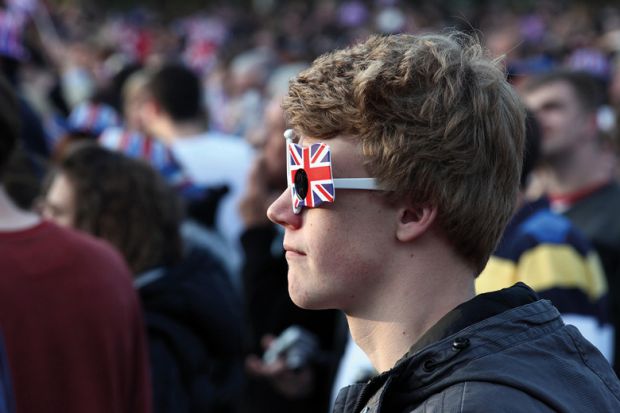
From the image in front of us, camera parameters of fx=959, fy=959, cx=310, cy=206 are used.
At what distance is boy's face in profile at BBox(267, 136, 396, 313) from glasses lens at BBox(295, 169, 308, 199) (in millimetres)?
48

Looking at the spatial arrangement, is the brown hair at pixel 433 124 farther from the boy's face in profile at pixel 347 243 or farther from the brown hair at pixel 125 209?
the brown hair at pixel 125 209

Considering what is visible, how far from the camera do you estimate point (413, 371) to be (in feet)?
A: 5.82

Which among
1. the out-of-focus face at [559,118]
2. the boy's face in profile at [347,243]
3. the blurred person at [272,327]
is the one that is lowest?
the blurred person at [272,327]

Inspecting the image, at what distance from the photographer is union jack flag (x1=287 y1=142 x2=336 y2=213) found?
194 cm

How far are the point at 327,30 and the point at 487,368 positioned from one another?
74.2 feet

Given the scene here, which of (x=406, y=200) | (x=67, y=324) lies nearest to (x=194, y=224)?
(x=67, y=324)

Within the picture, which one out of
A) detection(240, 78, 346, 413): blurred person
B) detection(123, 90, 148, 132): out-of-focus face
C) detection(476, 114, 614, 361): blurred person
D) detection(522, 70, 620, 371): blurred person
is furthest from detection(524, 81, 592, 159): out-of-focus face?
detection(123, 90, 148, 132): out-of-focus face

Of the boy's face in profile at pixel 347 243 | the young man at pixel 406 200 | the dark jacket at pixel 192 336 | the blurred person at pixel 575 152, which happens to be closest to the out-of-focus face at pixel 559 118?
the blurred person at pixel 575 152

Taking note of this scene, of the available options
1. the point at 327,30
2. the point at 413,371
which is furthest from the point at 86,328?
the point at 327,30

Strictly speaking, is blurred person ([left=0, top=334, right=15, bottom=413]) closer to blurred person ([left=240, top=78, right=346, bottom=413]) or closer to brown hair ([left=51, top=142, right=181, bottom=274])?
brown hair ([left=51, top=142, right=181, bottom=274])

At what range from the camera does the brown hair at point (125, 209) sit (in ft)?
12.0

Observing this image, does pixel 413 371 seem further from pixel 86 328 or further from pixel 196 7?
pixel 196 7

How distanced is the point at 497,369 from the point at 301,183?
1.89 ft

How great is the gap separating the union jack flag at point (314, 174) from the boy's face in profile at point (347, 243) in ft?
0.05
